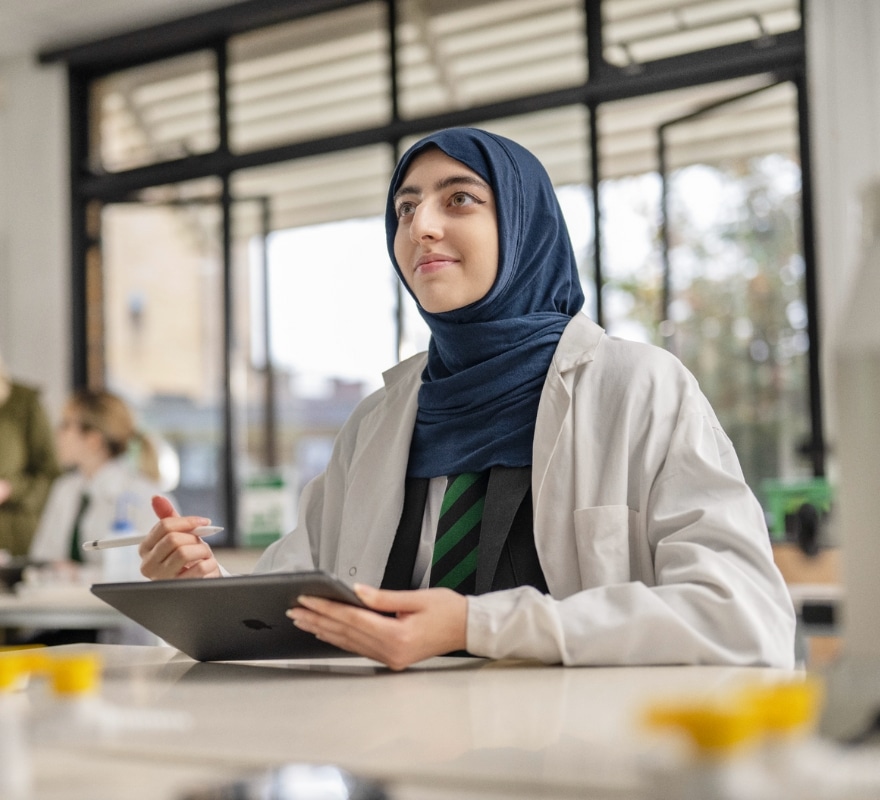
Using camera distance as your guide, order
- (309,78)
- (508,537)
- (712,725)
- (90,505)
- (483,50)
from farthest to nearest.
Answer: (309,78) → (483,50) → (90,505) → (508,537) → (712,725)

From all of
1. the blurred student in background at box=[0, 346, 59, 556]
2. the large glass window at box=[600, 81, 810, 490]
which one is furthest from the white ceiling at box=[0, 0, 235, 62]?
the large glass window at box=[600, 81, 810, 490]

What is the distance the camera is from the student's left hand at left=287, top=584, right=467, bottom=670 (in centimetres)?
101

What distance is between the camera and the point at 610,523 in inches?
50.8

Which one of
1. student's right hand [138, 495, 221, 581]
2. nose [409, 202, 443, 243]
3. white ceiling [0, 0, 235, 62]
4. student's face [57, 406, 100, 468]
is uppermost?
white ceiling [0, 0, 235, 62]

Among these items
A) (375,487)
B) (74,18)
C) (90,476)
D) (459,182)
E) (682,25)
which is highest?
(74,18)

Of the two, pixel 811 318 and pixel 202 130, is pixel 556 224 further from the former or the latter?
pixel 202 130

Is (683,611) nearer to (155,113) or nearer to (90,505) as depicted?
(90,505)

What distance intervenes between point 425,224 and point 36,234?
14.8ft

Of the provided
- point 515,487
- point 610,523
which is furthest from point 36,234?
point 610,523

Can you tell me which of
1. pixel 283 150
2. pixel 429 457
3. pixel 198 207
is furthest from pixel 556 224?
pixel 198 207

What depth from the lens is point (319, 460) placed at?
503cm

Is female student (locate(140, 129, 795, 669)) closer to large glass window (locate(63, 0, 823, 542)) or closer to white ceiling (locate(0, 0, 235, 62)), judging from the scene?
large glass window (locate(63, 0, 823, 542))

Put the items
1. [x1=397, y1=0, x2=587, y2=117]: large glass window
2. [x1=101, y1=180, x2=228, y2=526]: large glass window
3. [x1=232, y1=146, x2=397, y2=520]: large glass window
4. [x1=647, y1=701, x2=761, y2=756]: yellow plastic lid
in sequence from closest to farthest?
1. [x1=647, y1=701, x2=761, y2=756]: yellow plastic lid
2. [x1=397, y1=0, x2=587, y2=117]: large glass window
3. [x1=232, y1=146, x2=397, y2=520]: large glass window
4. [x1=101, y1=180, x2=228, y2=526]: large glass window

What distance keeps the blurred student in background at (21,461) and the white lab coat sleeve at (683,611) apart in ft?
12.6
